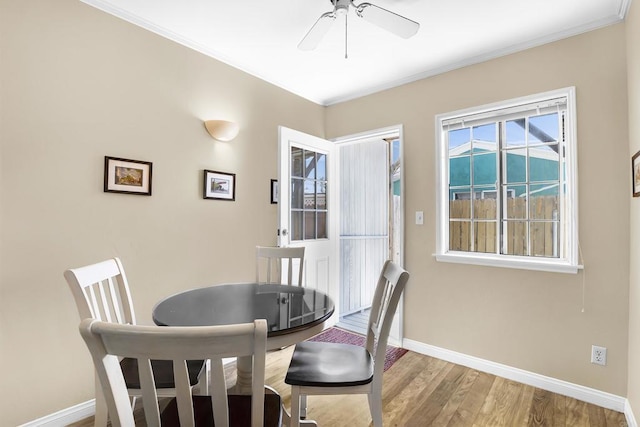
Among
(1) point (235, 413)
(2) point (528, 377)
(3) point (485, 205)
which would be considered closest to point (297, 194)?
(3) point (485, 205)

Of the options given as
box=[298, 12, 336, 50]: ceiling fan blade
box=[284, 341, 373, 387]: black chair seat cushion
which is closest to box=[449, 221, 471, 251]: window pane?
box=[284, 341, 373, 387]: black chair seat cushion

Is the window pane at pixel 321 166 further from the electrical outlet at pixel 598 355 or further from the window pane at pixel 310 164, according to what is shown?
the electrical outlet at pixel 598 355

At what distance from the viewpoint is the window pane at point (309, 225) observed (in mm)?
3211

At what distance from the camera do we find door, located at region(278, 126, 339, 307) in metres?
2.91

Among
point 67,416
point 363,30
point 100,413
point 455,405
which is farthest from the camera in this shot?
point 363,30

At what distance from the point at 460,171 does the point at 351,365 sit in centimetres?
201

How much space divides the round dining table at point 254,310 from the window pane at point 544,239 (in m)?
1.78

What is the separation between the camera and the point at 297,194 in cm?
313

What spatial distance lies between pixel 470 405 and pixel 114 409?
2099 mm

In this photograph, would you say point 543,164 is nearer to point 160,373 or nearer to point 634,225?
point 634,225

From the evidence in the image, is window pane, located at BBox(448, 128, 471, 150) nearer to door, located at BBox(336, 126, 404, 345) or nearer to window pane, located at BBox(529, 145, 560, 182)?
window pane, located at BBox(529, 145, 560, 182)

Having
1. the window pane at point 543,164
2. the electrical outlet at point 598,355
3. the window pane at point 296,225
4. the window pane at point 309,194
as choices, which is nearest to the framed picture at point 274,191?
the window pane at point 296,225

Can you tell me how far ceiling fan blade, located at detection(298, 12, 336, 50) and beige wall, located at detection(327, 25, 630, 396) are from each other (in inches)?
53.4

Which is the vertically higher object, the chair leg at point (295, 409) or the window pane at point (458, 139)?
the window pane at point (458, 139)
